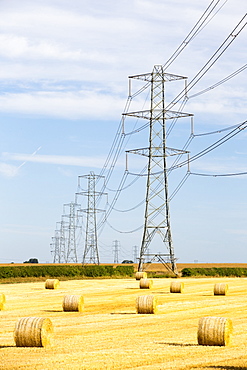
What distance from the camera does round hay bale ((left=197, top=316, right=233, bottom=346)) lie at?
19094 millimetres

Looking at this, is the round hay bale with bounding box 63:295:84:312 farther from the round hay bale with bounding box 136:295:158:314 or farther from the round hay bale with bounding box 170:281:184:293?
the round hay bale with bounding box 170:281:184:293

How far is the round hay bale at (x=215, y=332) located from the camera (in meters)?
19.1

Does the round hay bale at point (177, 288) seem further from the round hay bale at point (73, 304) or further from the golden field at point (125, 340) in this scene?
the round hay bale at point (73, 304)

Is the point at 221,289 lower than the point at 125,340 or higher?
higher

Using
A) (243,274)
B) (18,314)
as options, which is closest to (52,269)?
(243,274)

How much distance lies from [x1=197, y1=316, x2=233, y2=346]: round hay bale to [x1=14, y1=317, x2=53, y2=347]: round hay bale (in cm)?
436

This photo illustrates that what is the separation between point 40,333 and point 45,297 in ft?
77.6

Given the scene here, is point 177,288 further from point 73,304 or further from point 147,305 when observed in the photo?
point 147,305

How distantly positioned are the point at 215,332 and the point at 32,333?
16.8 ft

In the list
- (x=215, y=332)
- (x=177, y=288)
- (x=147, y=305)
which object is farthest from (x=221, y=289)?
(x=215, y=332)

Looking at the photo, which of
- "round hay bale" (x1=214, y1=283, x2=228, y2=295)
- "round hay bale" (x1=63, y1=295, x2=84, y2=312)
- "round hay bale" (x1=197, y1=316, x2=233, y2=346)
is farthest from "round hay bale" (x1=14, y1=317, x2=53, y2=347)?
"round hay bale" (x1=214, y1=283, x2=228, y2=295)

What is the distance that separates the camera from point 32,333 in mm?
18969

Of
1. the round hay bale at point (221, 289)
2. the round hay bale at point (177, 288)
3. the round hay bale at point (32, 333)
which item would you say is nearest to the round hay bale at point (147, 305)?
the round hay bale at point (32, 333)

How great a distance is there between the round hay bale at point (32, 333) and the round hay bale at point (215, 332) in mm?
4358
